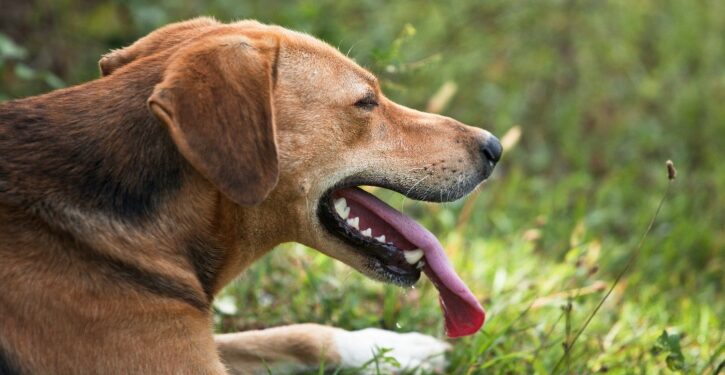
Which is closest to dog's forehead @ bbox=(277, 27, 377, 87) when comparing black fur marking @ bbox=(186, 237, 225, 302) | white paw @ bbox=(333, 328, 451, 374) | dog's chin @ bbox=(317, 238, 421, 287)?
dog's chin @ bbox=(317, 238, 421, 287)

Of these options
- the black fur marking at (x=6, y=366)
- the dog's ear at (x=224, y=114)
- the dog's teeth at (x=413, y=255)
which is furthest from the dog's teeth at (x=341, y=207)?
the black fur marking at (x=6, y=366)

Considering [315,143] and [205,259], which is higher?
[315,143]

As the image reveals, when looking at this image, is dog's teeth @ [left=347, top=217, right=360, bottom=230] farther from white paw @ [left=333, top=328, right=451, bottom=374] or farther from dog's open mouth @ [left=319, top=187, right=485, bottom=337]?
white paw @ [left=333, top=328, right=451, bottom=374]

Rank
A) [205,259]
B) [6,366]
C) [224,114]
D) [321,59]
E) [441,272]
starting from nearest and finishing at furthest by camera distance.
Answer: [6,366], [224,114], [205,259], [321,59], [441,272]

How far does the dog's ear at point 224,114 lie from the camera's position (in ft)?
9.94

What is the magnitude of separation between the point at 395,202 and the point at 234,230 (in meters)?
2.30

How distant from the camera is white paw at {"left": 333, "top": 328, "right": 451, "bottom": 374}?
4.02m

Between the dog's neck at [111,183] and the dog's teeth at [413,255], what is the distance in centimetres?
83

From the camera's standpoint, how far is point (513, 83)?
8.40 metres

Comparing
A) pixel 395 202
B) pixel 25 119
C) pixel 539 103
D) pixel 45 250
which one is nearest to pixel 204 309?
pixel 45 250

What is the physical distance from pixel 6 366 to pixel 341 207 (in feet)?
4.42

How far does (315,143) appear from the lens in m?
3.54

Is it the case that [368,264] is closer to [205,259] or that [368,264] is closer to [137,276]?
[205,259]

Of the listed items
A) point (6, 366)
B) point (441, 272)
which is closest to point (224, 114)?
point (6, 366)
